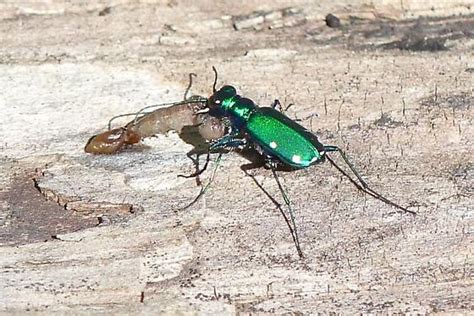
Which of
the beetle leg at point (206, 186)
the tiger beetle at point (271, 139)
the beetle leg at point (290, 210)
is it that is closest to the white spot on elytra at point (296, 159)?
the tiger beetle at point (271, 139)

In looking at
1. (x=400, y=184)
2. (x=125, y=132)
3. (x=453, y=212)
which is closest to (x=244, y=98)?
(x=125, y=132)

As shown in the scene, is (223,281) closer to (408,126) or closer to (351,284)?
(351,284)

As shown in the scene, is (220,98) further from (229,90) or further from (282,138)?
(282,138)

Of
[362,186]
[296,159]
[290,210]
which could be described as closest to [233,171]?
[296,159]

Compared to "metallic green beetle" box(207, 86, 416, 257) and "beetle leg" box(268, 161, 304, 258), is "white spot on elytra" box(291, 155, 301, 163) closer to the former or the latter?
"metallic green beetle" box(207, 86, 416, 257)

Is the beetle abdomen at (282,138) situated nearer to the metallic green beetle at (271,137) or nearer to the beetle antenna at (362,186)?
the metallic green beetle at (271,137)

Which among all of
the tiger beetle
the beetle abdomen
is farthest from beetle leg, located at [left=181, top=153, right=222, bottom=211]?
the beetle abdomen
